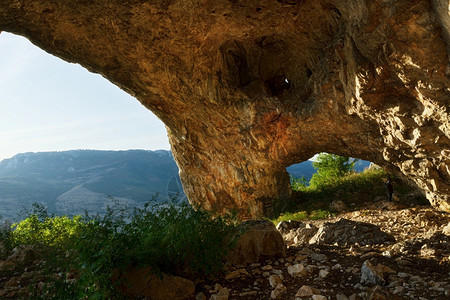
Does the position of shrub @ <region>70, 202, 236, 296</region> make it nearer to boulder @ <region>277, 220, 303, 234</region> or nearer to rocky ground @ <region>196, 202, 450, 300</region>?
rocky ground @ <region>196, 202, 450, 300</region>

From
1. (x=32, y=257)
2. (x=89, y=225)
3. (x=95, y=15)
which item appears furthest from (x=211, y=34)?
(x=32, y=257)

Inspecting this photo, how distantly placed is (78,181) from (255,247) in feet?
570

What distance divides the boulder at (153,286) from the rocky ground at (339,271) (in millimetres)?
243

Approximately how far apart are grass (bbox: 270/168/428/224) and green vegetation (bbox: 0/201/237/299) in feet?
26.9

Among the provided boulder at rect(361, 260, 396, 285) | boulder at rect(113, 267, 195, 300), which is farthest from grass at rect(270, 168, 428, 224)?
boulder at rect(113, 267, 195, 300)

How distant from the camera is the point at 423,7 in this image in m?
4.38

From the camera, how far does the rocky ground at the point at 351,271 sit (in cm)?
350

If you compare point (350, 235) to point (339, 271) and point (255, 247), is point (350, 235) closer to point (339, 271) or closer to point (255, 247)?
point (339, 271)

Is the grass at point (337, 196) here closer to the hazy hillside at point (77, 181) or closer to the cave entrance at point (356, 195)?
the cave entrance at point (356, 195)

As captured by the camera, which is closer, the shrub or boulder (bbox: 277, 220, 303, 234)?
the shrub

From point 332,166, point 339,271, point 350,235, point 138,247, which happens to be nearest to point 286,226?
point 350,235

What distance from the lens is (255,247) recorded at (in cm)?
491

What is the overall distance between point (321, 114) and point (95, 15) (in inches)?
305

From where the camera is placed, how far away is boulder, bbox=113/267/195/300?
140 inches
